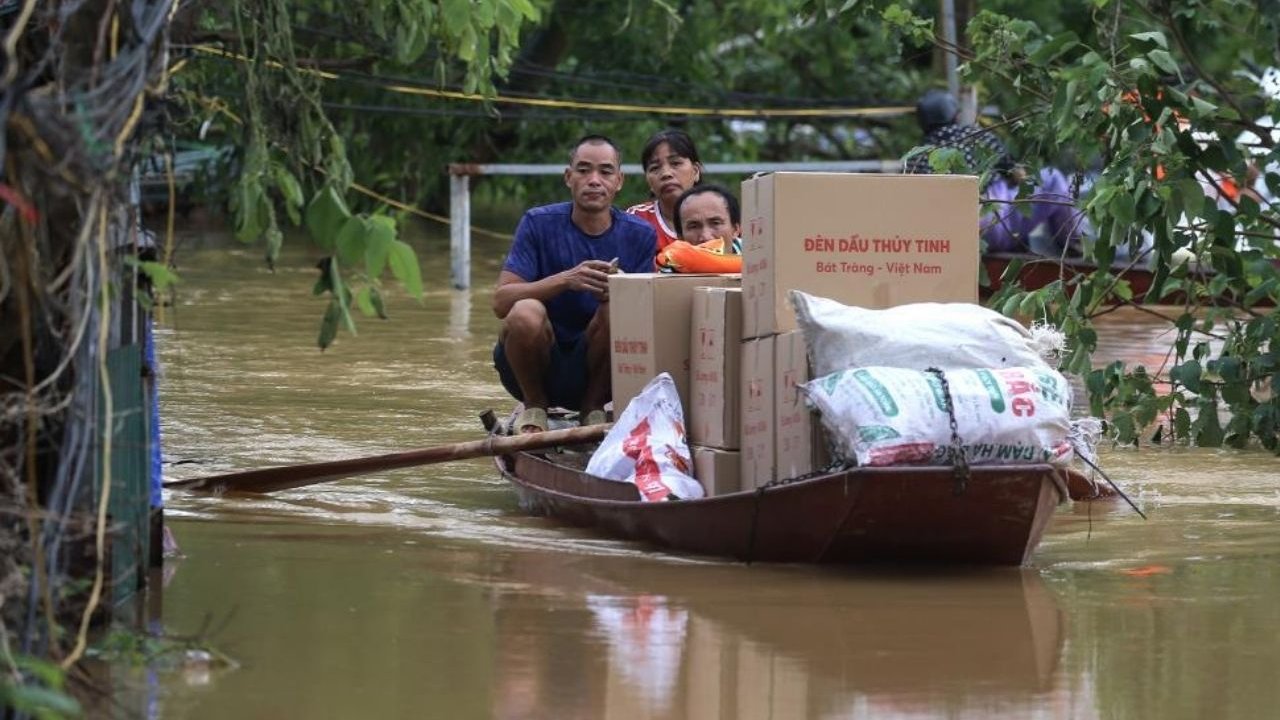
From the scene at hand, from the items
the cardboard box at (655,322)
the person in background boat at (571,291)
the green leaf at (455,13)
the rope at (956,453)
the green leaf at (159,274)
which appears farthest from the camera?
the person in background boat at (571,291)

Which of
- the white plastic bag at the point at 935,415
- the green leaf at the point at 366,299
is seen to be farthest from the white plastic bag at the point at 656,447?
the green leaf at the point at 366,299

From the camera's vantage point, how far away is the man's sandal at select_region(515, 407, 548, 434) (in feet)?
28.8

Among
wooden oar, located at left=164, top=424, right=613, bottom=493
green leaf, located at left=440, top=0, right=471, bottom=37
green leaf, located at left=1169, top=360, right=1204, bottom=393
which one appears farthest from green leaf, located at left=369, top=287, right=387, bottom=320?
green leaf, located at left=1169, top=360, right=1204, bottom=393

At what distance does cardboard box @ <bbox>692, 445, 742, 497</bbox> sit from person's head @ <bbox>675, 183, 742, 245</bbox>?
1245mm

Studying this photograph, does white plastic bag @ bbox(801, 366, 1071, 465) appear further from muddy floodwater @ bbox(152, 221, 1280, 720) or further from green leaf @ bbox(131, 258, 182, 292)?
green leaf @ bbox(131, 258, 182, 292)

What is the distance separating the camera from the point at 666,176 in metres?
9.64

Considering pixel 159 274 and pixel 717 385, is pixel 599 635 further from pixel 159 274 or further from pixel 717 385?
pixel 159 274

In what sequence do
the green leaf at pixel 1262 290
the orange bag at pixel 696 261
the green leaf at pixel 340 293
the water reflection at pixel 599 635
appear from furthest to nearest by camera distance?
the green leaf at pixel 1262 290 < the orange bag at pixel 696 261 < the water reflection at pixel 599 635 < the green leaf at pixel 340 293

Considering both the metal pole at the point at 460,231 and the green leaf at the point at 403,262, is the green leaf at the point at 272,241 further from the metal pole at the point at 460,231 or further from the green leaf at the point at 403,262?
the metal pole at the point at 460,231

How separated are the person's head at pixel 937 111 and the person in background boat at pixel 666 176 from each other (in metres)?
7.88

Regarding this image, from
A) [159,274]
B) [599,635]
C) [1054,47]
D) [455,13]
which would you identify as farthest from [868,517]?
[1054,47]

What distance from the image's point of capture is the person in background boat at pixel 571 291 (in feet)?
28.6

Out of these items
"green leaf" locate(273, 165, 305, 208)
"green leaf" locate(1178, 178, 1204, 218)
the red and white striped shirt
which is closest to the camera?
"green leaf" locate(273, 165, 305, 208)

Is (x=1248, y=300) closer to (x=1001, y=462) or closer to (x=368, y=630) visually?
(x=1001, y=462)
